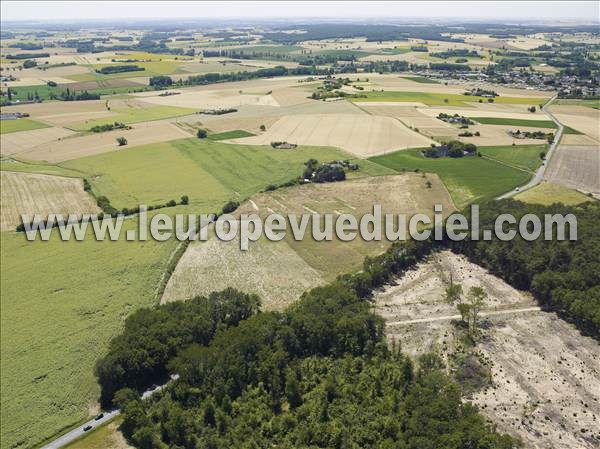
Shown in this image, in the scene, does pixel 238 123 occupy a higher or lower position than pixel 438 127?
lower

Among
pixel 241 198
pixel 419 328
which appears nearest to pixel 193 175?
pixel 241 198

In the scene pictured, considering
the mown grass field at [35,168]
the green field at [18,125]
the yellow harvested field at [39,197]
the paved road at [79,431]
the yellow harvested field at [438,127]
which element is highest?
the yellow harvested field at [438,127]

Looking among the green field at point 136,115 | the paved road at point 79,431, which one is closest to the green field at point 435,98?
the green field at point 136,115

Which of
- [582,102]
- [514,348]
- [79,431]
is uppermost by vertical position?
[582,102]

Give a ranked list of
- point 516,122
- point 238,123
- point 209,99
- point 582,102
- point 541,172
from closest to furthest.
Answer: point 541,172
point 516,122
point 238,123
point 582,102
point 209,99

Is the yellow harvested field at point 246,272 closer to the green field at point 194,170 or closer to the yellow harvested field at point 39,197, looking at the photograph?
the green field at point 194,170

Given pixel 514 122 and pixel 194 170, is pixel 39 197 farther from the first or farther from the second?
pixel 514 122

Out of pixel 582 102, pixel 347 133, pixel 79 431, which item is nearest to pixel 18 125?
pixel 347 133
